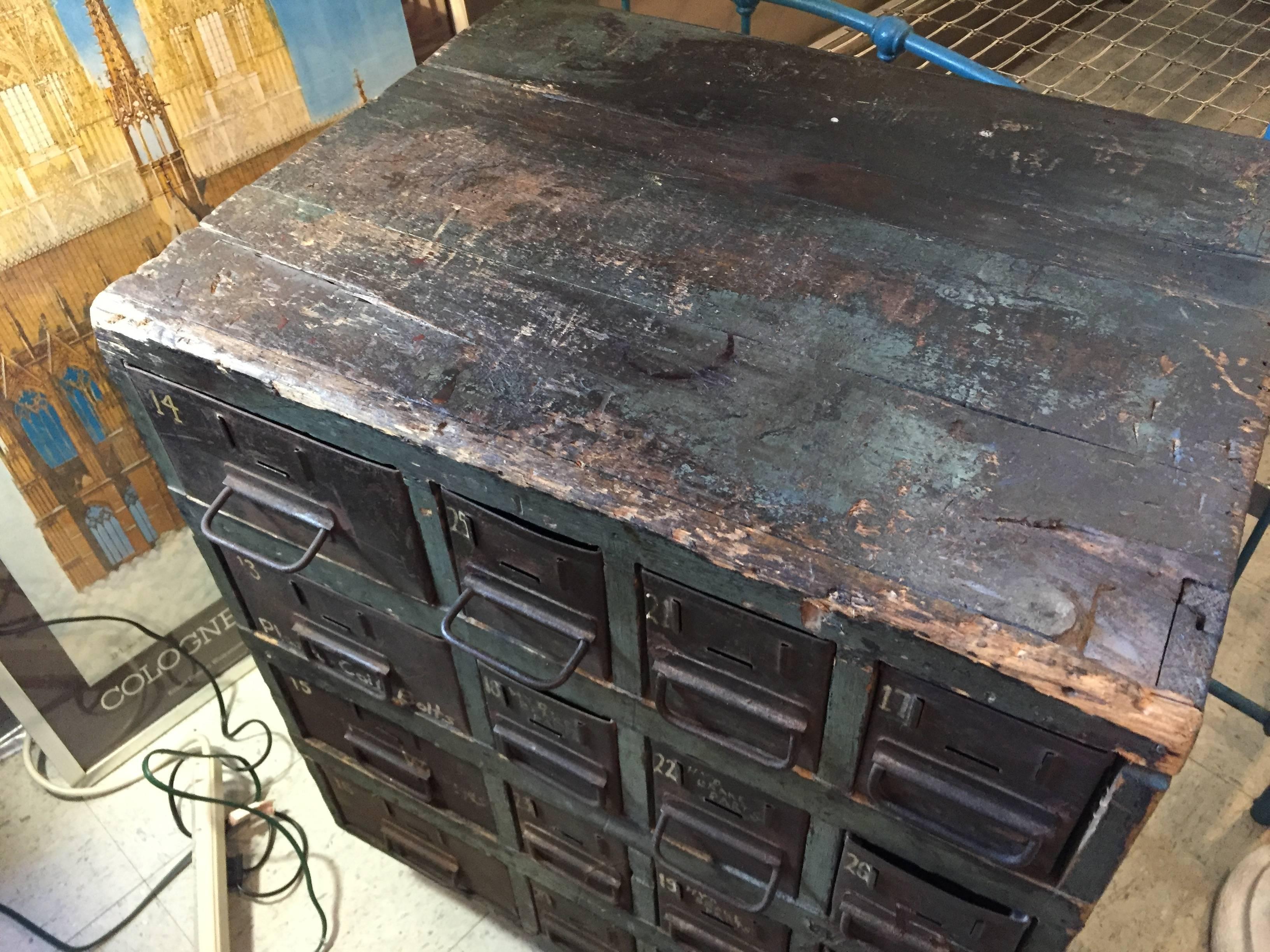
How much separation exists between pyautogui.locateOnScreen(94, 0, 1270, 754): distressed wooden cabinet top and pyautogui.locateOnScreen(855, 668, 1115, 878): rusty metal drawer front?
80 millimetres

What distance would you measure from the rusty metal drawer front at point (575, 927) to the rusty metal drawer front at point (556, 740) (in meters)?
0.30

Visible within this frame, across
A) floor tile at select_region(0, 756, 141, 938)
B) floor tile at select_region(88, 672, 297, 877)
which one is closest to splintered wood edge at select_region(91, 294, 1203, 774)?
floor tile at select_region(88, 672, 297, 877)

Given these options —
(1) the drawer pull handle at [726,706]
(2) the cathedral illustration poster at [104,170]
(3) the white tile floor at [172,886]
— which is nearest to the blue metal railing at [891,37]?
(2) the cathedral illustration poster at [104,170]

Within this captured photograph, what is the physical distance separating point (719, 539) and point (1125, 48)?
5.25 feet

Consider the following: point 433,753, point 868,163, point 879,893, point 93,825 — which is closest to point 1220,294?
point 868,163

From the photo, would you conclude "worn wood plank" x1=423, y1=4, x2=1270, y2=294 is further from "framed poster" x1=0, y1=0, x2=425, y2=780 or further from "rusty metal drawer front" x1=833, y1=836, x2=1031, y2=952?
"rusty metal drawer front" x1=833, y1=836, x2=1031, y2=952

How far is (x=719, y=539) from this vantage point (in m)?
0.66

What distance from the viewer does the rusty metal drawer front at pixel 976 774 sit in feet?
2.15

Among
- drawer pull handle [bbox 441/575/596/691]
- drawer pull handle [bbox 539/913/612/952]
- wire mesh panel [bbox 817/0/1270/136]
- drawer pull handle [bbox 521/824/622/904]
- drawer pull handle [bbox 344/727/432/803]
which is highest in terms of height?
wire mesh panel [bbox 817/0/1270/136]

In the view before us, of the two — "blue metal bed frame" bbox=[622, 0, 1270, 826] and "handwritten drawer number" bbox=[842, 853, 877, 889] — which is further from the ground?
"blue metal bed frame" bbox=[622, 0, 1270, 826]

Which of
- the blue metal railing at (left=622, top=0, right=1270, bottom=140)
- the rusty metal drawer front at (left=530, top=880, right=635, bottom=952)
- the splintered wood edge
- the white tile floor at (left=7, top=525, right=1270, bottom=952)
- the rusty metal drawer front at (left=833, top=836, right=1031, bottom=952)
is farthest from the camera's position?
the white tile floor at (left=7, top=525, right=1270, bottom=952)

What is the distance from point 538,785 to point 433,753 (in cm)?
18

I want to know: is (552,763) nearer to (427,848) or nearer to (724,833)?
(724,833)

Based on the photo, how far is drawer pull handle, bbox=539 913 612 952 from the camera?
1327 millimetres
